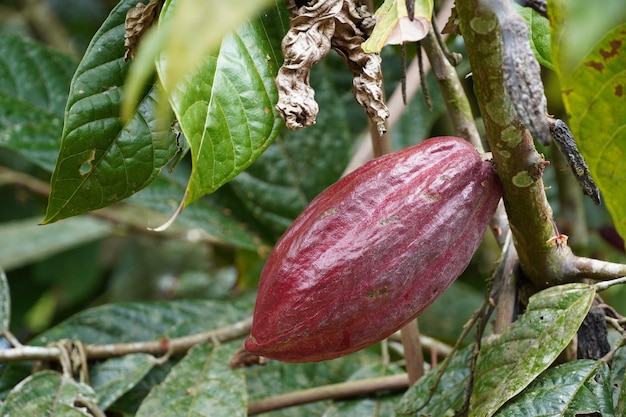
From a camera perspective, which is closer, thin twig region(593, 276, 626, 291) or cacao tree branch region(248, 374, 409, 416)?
thin twig region(593, 276, 626, 291)

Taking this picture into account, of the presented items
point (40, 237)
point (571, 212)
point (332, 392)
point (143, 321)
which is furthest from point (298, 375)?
point (40, 237)

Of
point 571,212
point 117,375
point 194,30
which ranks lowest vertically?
point 571,212

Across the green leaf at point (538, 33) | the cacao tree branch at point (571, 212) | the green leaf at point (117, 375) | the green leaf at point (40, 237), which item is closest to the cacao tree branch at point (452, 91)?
the green leaf at point (538, 33)

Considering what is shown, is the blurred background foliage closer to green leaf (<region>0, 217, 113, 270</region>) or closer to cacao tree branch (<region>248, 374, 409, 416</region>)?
green leaf (<region>0, 217, 113, 270</region>)

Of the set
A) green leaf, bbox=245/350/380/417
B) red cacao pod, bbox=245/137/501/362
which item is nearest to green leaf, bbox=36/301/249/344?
green leaf, bbox=245/350/380/417

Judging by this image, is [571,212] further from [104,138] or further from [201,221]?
[104,138]
